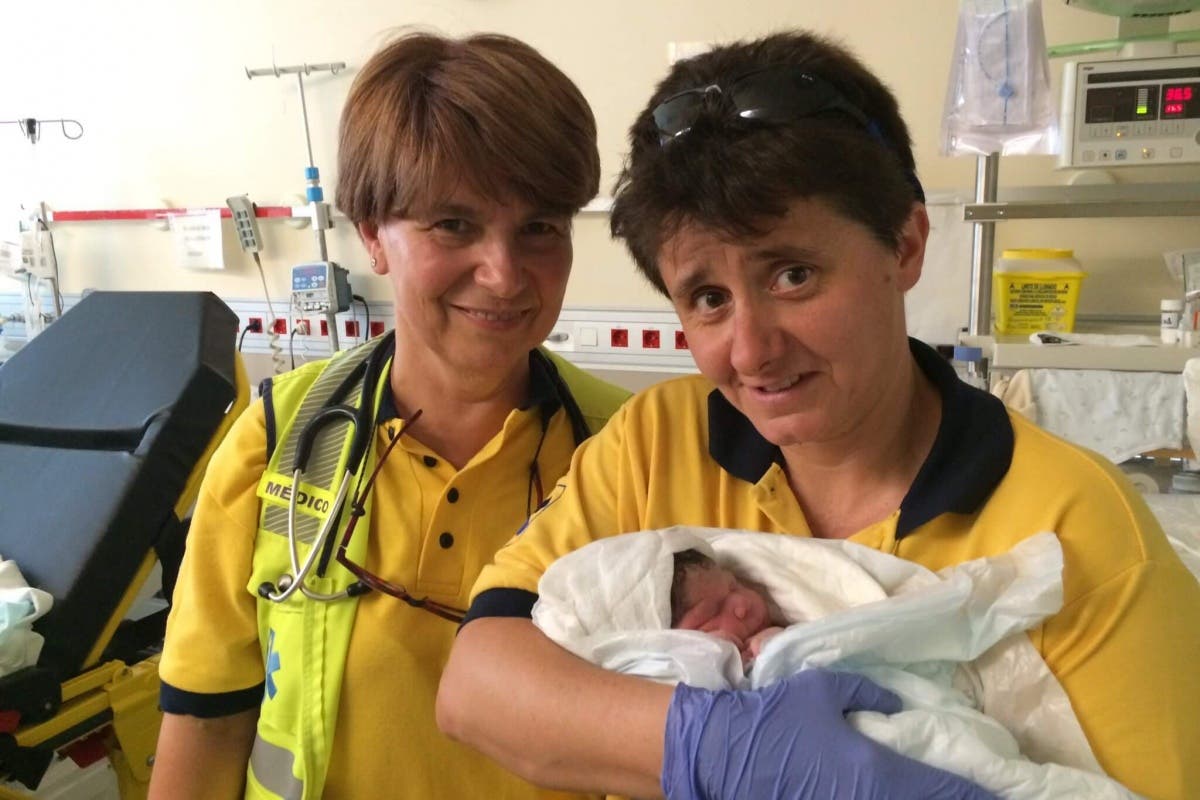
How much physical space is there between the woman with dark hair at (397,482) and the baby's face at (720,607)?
0.36m

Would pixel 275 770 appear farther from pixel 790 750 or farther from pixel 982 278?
pixel 982 278

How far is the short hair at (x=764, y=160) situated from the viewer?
0.86 meters

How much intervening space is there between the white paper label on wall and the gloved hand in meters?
3.00

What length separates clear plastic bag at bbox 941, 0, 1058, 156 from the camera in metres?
1.99

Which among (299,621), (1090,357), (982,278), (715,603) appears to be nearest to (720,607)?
(715,603)

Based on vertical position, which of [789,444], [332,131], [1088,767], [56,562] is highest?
[332,131]

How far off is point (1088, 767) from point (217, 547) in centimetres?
105

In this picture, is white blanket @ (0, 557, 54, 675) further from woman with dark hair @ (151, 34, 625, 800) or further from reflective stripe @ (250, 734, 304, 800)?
reflective stripe @ (250, 734, 304, 800)

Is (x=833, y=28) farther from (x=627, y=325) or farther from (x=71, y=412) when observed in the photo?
(x=71, y=412)

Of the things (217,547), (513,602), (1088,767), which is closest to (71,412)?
(217,547)

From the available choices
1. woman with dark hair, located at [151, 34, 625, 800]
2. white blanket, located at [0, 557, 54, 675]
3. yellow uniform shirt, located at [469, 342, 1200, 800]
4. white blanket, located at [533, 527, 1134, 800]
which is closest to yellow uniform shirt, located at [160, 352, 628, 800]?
woman with dark hair, located at [151, 34, 625, 800]

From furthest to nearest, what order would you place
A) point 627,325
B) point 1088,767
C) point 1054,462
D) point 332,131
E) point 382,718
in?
point 332,131
point 627,325
point 382,718
point 1054,462
point 1088,767

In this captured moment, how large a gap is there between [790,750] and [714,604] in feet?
0.72

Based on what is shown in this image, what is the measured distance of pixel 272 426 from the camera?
1244mm
